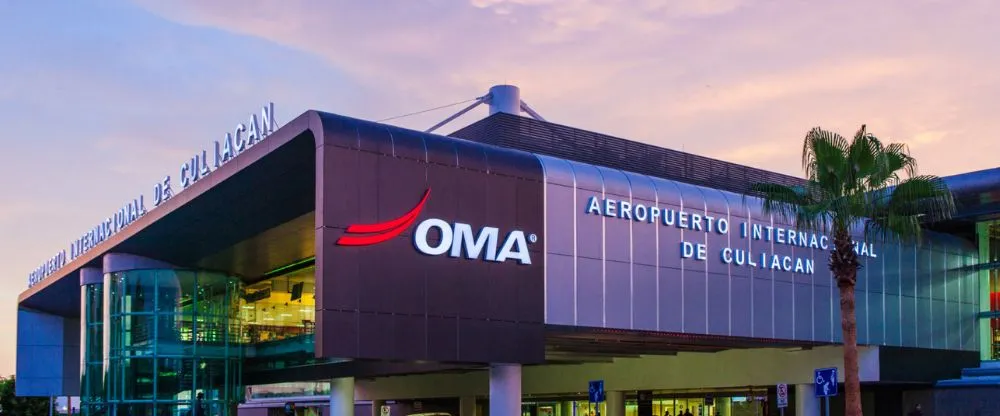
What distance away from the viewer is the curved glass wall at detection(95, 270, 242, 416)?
40500mm

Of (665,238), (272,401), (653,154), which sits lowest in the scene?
(272,401)

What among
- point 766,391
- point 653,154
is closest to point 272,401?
point 766,391

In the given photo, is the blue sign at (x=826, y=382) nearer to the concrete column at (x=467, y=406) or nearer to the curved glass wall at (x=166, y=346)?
the curved glass wall at (x=166, y=346)

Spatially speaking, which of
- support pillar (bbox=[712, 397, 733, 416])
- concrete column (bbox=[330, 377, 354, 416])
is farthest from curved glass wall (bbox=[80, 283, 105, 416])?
support pillar (bbox=[712, 397, 733, 416])

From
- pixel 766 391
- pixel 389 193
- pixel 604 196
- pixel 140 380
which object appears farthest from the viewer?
pixel 766 391

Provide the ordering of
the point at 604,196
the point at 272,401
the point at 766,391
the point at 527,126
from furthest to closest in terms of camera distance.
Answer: the point at 272,401, the point at 766,391, the point at 527,126, the point at 604,196

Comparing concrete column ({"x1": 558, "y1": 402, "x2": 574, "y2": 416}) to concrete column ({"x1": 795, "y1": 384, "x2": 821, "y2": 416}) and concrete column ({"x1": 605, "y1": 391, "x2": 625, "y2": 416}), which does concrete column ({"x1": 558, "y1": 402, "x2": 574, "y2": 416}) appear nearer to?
concrete column ({"x1": 605, "y1": 391, "x2": 625, "y2": 416})

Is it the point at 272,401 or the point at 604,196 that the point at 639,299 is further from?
the point at 272,401

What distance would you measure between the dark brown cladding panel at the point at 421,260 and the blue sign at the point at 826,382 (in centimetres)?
748

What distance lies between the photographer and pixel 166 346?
134 feet

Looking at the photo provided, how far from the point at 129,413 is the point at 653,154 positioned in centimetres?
2044

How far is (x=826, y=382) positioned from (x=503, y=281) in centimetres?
839

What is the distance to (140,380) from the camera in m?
40.5

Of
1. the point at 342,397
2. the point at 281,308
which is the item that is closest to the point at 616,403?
the point at 342,397
